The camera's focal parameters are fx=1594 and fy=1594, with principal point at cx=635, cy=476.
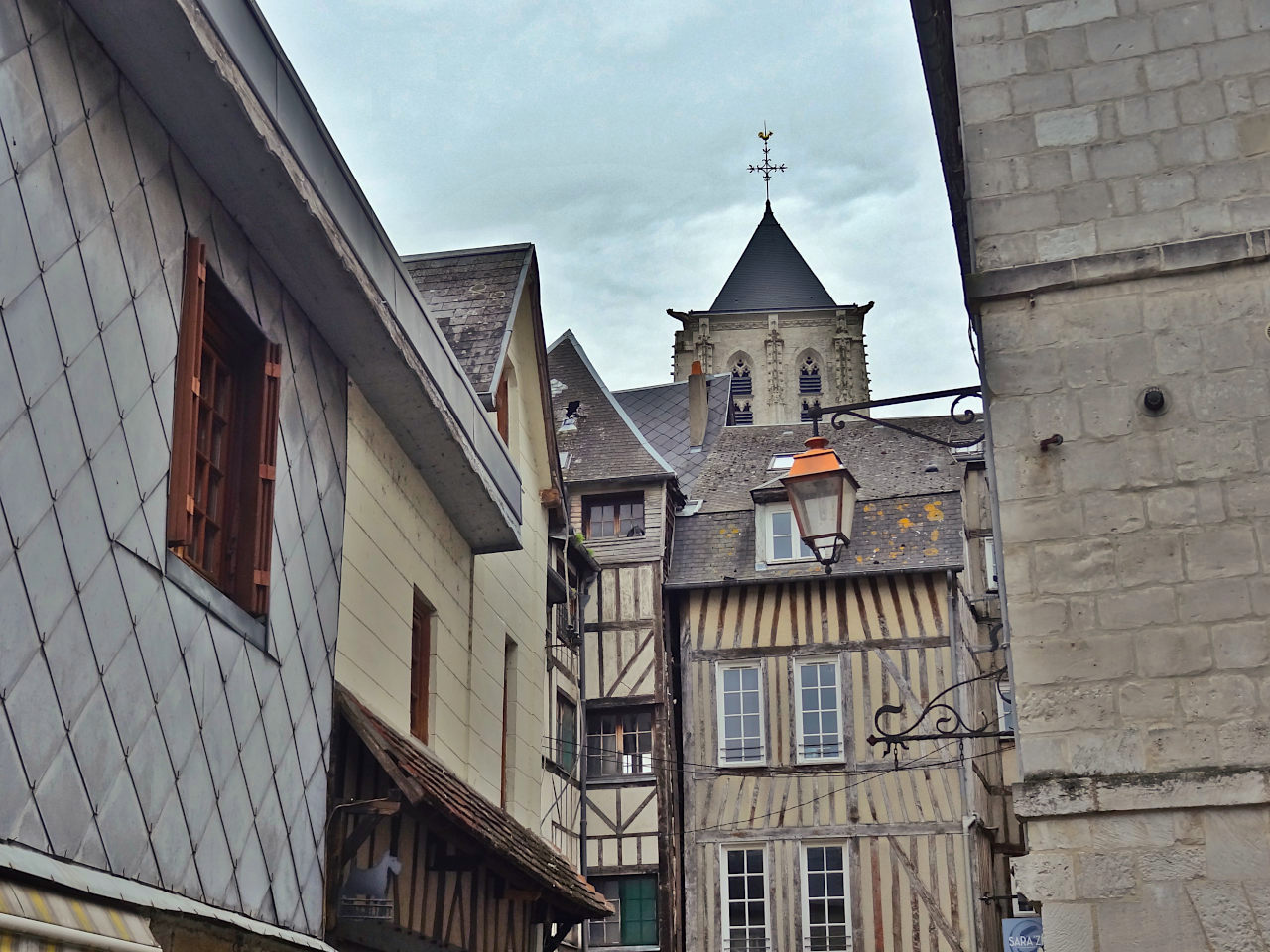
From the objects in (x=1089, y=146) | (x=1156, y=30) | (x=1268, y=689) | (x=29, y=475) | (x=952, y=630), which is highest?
(x=952, y=630)

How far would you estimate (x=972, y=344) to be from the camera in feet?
20.6

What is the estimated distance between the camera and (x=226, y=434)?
6.03m

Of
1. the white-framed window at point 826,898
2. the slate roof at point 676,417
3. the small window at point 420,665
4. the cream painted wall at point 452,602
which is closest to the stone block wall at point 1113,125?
the cream painted wall at point 452,602

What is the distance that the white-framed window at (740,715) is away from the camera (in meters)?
18.5

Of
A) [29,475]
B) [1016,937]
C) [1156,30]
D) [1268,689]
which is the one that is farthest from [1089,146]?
[1016,937]

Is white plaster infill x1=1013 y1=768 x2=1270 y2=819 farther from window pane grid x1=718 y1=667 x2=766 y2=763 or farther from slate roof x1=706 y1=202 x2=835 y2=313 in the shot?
slate roof x1=706 y1=202 x2=835 y2=313

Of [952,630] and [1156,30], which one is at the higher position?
[952,630]

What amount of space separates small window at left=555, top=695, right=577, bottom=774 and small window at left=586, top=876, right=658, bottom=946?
4.51 ft

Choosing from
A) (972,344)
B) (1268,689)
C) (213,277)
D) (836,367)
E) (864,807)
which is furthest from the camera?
(836,367)

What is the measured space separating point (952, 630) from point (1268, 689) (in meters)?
13.2

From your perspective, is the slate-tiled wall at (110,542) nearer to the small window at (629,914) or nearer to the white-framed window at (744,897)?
the small window at (629,914)

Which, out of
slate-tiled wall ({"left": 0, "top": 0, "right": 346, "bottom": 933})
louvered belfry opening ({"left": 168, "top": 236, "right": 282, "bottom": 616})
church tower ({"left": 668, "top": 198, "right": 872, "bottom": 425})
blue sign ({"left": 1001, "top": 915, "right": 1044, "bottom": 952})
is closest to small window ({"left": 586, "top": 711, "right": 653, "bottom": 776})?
blue sign ({"left": 1001, "top": 915, "right": 1044, "bottom": 952})

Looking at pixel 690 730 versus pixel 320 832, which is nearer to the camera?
pixel 320 832

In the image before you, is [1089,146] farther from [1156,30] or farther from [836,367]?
[836,367]
